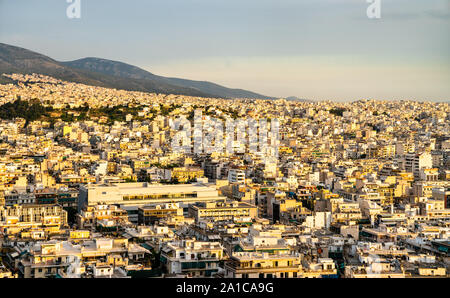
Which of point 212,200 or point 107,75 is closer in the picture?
point 212,200

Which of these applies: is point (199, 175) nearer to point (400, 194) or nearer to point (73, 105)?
point (400, 194)

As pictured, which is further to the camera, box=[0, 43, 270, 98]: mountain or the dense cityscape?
box=[0, 43, 270, 98]: mountain

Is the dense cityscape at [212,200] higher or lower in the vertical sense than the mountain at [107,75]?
lower

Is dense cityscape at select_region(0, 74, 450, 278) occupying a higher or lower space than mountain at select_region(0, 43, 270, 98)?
lower

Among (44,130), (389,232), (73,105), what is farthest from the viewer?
(73,105)

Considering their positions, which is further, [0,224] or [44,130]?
[44,130]

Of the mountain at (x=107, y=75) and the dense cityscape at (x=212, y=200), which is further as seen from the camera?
the mountain at (x=107, y=75)

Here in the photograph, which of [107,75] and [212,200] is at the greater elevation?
[107,75]
